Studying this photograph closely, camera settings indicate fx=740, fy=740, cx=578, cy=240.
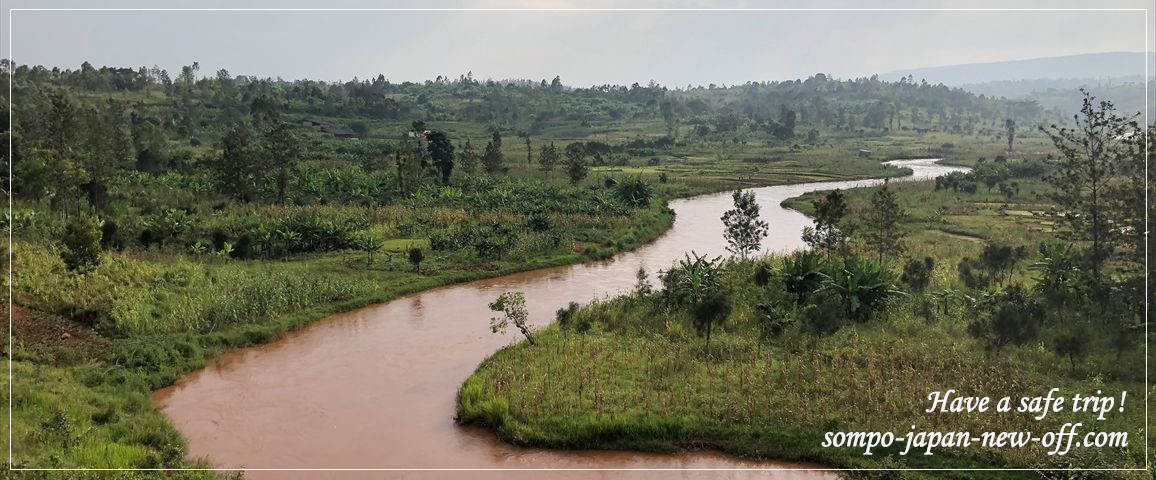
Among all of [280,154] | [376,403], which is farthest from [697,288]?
[280,154]

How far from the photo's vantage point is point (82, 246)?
17516 millimetres

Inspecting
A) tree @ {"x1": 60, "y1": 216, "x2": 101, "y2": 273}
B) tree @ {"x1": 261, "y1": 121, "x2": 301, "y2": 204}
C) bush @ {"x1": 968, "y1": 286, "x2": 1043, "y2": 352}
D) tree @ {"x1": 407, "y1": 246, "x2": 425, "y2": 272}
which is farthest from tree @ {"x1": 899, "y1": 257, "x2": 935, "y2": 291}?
tree @ {"x1": 261, "y1": 121, "x2": 301, "y2": 204}

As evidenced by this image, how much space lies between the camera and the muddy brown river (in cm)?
1102

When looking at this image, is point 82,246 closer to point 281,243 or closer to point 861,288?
point 281,243

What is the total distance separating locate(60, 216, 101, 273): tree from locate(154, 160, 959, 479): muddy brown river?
497 centimetres

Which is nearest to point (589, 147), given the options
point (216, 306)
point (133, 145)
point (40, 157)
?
point (133, 145)

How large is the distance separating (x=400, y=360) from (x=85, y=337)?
6298 millimetres

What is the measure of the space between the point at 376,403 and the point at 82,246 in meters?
9.48

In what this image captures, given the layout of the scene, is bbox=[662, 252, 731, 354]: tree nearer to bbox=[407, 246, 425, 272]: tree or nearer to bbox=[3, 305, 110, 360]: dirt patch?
bbox=[407, 246, 425, 272]: tree

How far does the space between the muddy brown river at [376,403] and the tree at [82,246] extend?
16.3 feet

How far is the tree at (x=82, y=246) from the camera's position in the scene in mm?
17250

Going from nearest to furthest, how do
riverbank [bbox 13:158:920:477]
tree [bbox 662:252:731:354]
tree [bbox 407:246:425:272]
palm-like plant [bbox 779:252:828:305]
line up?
riverbank [bbox 13:158:920:477]
tree [bbox 662:252:731:354]
palm-like plant [bbox 779:252:828:305]
tree [bbox 407:246:425:272]

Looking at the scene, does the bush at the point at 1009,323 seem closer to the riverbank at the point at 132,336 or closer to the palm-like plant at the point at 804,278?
the palm-like plant at the point at 804,278

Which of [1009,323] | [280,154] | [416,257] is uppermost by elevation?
[280,154]
